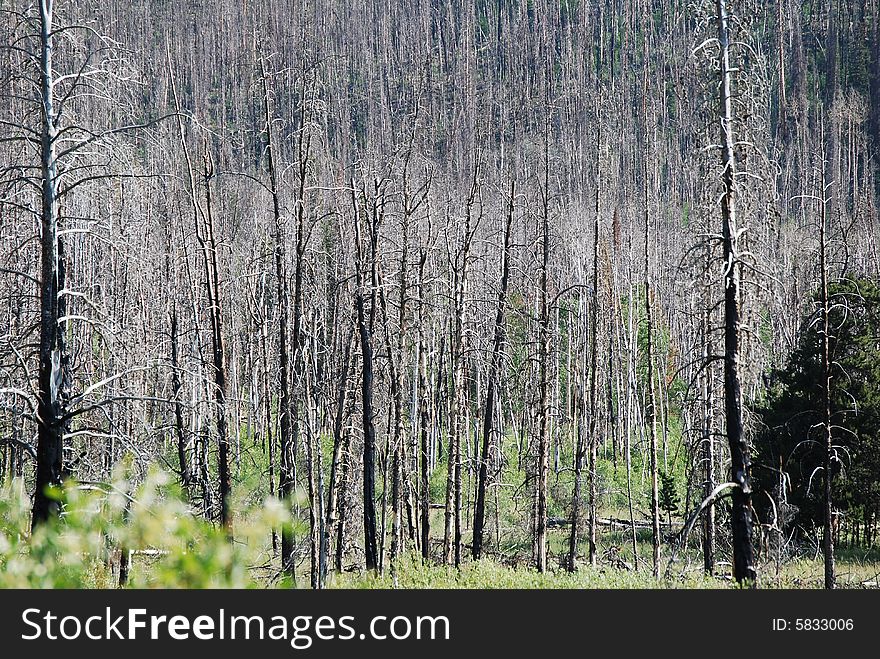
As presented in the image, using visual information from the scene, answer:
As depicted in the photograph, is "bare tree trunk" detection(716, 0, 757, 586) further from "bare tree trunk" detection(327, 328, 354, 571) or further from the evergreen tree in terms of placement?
the evergreen tree

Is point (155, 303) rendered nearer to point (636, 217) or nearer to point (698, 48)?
point (698, 48)

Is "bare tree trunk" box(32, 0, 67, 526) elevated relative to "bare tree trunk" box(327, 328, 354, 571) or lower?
elevated

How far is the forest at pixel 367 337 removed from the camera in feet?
27.7

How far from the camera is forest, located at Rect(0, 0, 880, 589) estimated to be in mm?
8438

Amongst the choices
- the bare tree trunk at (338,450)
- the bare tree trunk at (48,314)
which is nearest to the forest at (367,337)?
the bare tree trunk at (48,314)

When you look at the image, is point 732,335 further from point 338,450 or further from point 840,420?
point 840,420

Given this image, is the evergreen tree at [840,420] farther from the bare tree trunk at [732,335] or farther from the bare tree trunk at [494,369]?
the bare tree trunk at [732,335]

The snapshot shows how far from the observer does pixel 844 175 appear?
6412 centimetres

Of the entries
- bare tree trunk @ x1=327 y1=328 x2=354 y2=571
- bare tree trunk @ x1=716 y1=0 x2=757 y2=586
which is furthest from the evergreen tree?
bare tree trunk @ x1=327 y1=328 x2=354 y2=571

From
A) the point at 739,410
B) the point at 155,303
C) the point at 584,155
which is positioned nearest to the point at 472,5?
the point at 584,155

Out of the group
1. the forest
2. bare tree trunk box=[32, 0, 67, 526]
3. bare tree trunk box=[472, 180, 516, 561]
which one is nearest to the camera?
bare tree trunk box=[32, 0, 67, 526]

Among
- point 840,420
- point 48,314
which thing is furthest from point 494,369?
point 48,314

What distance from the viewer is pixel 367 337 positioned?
16.1 metres
